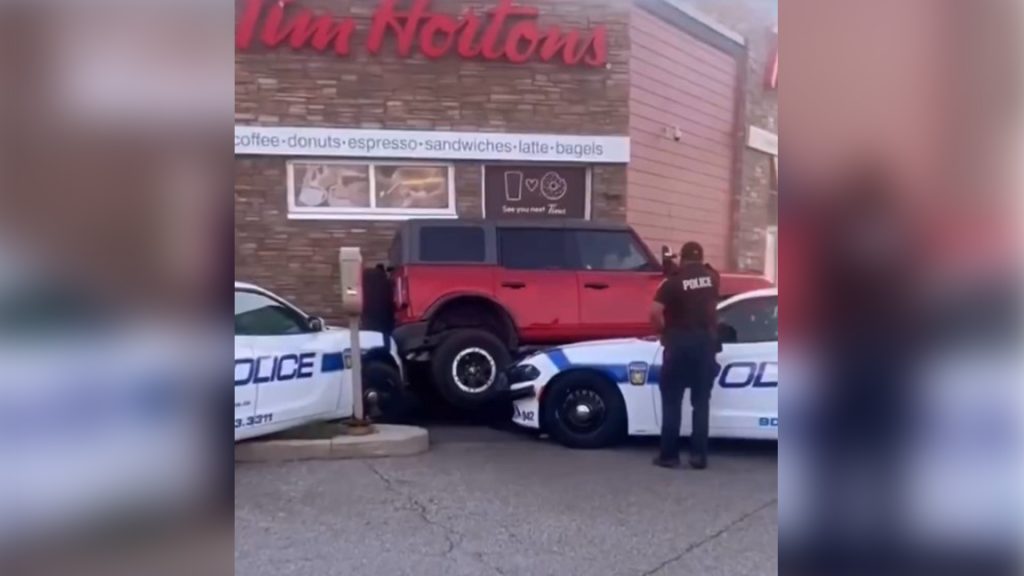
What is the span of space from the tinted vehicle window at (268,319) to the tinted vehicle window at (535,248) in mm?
1030

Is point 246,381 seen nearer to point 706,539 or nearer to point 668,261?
point 668,261

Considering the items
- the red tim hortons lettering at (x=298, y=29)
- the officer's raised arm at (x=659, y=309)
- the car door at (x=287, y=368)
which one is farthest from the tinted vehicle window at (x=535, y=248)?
the red tim hortons lettering at (x=298, y=29)

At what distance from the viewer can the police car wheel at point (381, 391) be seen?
4512 mm

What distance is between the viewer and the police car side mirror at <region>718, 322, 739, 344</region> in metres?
3.61

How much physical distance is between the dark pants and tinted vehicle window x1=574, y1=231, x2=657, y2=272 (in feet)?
1.24

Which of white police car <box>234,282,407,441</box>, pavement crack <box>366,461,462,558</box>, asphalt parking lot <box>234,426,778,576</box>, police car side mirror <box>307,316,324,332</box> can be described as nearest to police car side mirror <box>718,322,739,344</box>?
asphalt parking lot <box>234,426,778,576</box>

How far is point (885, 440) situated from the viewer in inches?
70.6

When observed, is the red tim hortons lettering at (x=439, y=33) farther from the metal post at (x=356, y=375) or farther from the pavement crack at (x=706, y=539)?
the pavement crack at (x=706, y=539)

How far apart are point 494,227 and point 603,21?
124 cm

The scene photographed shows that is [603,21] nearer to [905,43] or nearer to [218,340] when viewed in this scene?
[905,43]

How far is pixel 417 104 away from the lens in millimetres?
3861

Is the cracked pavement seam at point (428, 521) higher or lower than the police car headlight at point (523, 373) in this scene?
lower

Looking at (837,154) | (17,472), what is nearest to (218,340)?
(17,472)

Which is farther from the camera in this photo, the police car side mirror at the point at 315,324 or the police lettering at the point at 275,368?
the police car side mirror at the point at 315,324
